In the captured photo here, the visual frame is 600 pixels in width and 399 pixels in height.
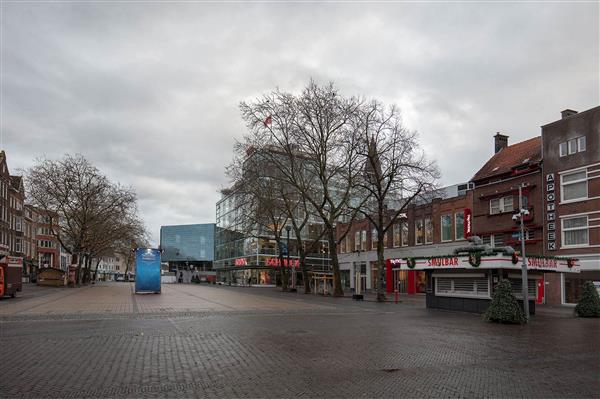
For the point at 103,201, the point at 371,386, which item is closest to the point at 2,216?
the point at 103,201

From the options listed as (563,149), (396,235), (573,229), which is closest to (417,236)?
(396,235)

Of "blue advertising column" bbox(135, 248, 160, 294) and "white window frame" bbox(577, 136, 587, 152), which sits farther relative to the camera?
"blue advertising column" bbox(135, 248, 160, 294)

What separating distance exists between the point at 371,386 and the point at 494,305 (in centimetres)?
1330

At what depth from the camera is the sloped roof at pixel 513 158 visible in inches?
1492

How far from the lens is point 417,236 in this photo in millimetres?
50250

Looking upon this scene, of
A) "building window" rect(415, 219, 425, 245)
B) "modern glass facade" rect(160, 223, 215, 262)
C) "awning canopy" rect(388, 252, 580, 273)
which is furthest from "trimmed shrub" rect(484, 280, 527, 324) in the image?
"modern glass facade" rect(160, 223, 215, 262)

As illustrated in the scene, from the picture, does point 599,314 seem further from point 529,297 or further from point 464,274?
point 464,274

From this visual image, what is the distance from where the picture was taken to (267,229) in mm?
52344

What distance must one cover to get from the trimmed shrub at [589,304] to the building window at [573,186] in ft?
36.6

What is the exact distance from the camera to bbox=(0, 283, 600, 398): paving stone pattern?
8.11m

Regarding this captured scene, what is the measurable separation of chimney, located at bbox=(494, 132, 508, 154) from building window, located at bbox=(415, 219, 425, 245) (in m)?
9.75

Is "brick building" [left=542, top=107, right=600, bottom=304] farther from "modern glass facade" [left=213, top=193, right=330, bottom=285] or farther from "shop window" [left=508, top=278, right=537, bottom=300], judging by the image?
"modern glass facade" [left=213, top=193, right=330, bottom=285]

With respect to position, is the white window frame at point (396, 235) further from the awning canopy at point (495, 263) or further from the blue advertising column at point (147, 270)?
the awning canopy at point (495, 263)

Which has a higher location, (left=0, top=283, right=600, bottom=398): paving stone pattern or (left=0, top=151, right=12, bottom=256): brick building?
(left=0, top=151, right=12, bottom=256): brick building
